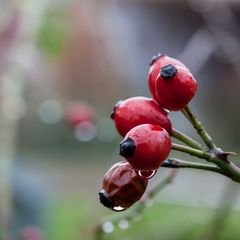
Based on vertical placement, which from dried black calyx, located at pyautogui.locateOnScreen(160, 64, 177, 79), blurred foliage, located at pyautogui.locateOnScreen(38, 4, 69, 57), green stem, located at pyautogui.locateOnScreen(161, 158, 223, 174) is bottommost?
blurred foliage, located at pyautogui.locateOnScreen(38, 4, 69, 57)

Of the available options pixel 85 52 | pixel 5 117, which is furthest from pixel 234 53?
pixel 85 52

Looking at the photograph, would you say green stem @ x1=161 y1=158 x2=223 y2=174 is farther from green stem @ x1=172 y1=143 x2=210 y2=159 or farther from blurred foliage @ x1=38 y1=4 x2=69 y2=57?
blurred foliage @ x1=38 y1=4 x2=69 y2=57

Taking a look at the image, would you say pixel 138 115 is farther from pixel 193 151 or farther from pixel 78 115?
pixel 78 115

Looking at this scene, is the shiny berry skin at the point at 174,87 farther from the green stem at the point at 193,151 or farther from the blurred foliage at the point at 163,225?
the blurred foliage at the point at 163,225

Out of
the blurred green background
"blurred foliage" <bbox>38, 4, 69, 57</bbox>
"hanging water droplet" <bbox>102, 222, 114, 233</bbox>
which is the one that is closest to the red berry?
the blurred green background

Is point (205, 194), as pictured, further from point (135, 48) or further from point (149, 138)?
point (135, 48)

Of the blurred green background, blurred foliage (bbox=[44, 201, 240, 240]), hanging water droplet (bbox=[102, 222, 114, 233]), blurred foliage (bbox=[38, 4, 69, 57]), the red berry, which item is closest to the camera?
hanging water droplet (bbox=[102, 222, 114, 233])
